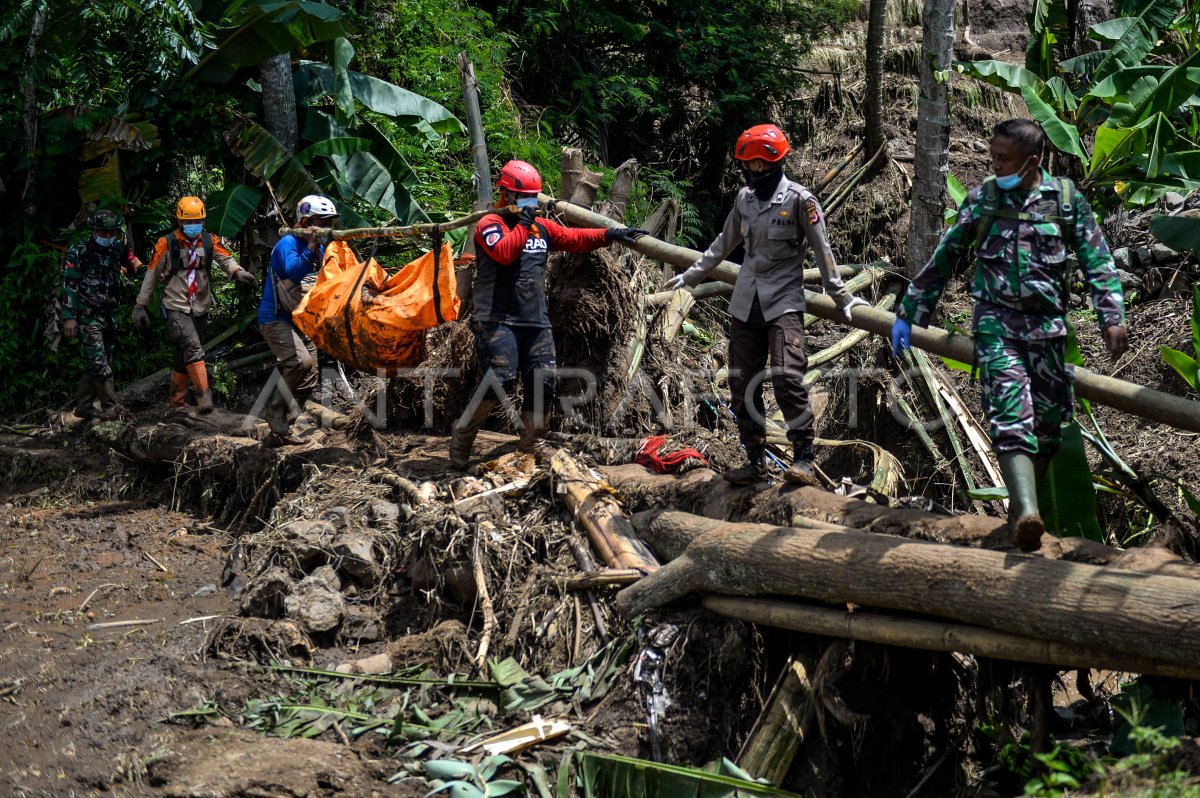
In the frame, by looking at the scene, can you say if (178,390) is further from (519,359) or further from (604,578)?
(604,578)

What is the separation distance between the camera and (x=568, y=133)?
15906 millimetres

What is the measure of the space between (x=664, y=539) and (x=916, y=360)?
4094mm

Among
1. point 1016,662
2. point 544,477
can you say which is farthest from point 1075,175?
point 1016,662

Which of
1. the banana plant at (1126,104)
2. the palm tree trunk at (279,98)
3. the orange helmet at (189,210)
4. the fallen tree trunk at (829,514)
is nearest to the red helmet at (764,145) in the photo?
the fallen tree trunk at (829,514)

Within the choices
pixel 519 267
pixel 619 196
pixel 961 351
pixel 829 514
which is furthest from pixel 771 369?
pixel 619 196

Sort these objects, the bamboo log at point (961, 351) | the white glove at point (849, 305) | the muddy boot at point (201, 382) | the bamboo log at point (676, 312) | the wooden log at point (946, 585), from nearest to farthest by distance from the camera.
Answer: the wooden log at point (946, 585), the bamboo log at point (961, 351), the white glove at point (849, 305), the bamboo log at point (676, 312), the muddy boot at point (201, 382)

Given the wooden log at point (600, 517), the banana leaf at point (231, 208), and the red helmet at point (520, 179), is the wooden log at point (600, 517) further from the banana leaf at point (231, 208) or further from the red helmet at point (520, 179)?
the banana leaf at point (231, 208)

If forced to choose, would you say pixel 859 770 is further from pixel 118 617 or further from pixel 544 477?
pixel 118 617

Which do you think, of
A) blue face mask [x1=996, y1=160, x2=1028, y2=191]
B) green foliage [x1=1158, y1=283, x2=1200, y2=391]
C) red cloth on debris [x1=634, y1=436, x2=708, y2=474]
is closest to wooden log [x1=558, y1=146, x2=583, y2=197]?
red cloth on debris [x1=634, y1=436, x2=708, y2=474]

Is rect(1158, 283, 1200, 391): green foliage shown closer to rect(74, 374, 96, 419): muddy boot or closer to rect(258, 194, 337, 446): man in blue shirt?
rect(258, 194, 337, 446): man in blue shirt

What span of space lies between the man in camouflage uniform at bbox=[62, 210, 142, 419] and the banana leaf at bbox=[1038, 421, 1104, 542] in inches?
343

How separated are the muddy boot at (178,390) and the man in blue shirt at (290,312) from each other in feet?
6.33

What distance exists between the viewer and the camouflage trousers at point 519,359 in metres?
7.67

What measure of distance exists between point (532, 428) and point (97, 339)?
5.33 m
